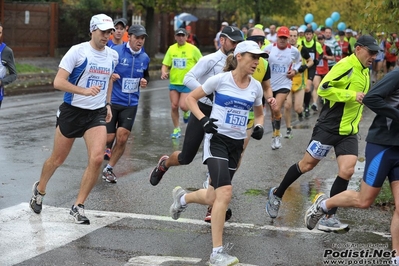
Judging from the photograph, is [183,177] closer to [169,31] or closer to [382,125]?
[382,125]

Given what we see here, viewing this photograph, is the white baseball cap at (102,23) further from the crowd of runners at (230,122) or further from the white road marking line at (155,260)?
the white road marking line at (155,260)

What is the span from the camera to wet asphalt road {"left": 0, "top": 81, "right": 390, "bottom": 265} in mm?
7031

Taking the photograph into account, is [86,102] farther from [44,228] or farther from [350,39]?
[350,39]

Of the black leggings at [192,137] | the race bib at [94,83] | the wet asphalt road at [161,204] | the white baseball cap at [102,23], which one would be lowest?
the wet asphalt road at [161,204]

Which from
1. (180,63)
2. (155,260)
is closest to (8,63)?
(155,260)

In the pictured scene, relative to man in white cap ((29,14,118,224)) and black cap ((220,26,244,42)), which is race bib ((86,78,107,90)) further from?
black cap ((220,26,244,42))

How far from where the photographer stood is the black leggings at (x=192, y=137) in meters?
8.72

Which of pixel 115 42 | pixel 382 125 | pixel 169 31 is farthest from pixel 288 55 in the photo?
pixel 169 31

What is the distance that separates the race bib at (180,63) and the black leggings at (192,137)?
5.64m

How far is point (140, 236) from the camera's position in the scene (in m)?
7.55

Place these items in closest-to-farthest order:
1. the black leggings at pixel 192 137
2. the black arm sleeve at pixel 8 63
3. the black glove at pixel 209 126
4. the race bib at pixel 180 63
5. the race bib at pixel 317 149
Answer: the black glove at pixel 209 126 < the race bib at pixel 317 149 < the black leggings at pixel 192 137 < the black arm sleeve at pixel 8 63 < the race bib at pixel 180 63

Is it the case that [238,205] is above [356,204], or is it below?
below

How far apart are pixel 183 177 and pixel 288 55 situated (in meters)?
4.35

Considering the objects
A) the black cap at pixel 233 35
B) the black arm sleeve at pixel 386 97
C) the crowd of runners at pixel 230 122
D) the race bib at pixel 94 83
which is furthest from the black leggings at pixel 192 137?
the black arm sleeve at pixel 386 97
